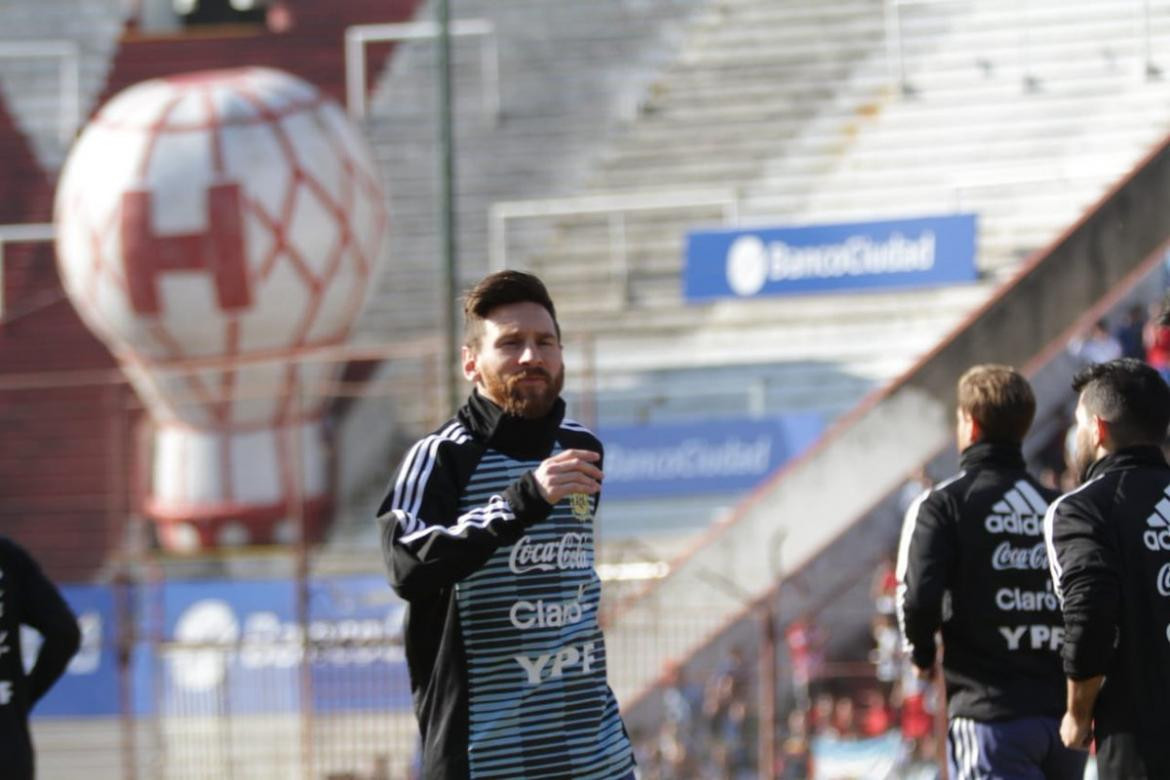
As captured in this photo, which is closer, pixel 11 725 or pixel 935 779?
pixel 11 725

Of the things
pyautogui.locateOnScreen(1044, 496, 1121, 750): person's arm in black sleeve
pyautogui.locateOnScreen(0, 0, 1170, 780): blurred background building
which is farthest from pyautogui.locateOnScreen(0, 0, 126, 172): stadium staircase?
pyautogui.locateOnScreen(1044, 496, 1121, 750): person's arm in black sleeve

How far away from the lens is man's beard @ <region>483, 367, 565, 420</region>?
200 inches

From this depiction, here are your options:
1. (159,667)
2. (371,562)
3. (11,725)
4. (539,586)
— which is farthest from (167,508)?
(539,586)

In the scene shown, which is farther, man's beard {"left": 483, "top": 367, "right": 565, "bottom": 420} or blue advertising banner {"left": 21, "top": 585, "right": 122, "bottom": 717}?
blue advertising banner {"left": 21, "top": 585, "right": 122, "bottom": 717}

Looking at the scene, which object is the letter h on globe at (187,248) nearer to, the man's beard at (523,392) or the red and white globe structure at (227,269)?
the red and white globe structure at (227,269)

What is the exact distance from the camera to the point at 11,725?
7.05m

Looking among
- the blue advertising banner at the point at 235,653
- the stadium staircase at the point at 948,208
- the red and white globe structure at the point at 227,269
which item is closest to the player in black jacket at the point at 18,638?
the stadium staircase at the point at 948,208

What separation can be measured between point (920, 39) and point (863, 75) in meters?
0.72

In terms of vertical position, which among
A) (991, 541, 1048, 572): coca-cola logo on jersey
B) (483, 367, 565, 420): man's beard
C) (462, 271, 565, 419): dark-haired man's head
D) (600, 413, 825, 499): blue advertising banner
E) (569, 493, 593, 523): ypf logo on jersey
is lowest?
(600, 413, 825, 499): blue advertising banner

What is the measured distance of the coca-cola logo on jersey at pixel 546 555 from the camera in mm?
5070

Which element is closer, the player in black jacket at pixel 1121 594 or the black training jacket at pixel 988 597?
the player in black jacket at pixel 1121 594

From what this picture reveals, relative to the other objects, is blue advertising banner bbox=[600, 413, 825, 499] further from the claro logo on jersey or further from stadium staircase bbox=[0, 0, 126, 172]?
the claro logo on jersey

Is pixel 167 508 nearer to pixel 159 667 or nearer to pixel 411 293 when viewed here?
pixel 411 293

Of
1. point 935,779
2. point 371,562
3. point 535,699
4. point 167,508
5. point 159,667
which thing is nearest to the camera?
point 535,699
